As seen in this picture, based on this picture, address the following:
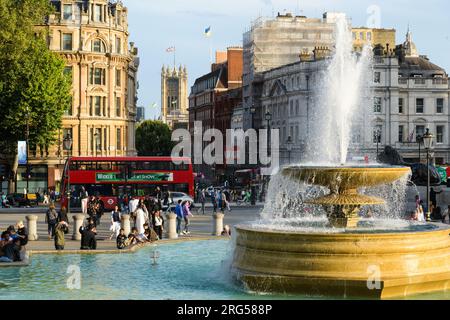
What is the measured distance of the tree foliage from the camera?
62688 millimetres

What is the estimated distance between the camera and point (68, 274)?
2123 centimetres

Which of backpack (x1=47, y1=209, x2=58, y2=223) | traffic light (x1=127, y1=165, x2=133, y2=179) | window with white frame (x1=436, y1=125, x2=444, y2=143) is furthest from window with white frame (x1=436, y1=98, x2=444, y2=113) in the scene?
backpack (x1=47, y1=209, x2=58, y2=223)

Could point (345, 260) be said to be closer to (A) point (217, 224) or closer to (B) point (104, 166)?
(A) point (217, 224)

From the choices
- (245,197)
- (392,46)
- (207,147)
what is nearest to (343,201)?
(245,197)

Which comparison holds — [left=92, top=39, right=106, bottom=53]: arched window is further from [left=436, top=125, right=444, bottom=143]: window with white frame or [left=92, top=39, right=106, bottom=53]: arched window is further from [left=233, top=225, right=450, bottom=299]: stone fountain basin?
[left=233, top=225, right=450, bottom=299]: stone fountain basin

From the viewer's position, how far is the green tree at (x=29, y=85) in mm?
62562

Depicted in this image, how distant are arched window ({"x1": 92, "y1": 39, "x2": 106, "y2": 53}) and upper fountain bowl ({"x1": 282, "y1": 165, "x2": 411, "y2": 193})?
60.8 meters

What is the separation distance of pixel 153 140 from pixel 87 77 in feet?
237

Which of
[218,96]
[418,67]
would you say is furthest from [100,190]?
[218,96]

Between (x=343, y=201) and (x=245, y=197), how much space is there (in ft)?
145

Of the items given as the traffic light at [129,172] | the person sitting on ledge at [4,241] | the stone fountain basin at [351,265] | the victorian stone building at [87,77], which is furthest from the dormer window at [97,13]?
the stone fountain basin at [351,265]

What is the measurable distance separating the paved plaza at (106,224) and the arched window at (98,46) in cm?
2648

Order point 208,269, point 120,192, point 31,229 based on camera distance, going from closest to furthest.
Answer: point 208,269, point 31,229, point 120,192
